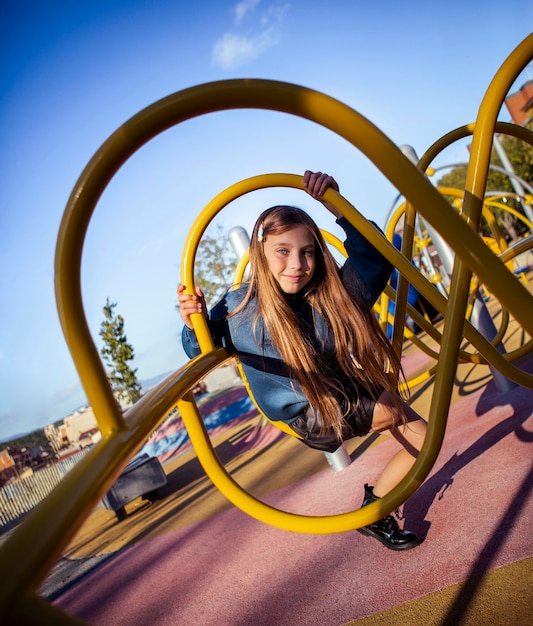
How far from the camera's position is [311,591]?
93.5 inches

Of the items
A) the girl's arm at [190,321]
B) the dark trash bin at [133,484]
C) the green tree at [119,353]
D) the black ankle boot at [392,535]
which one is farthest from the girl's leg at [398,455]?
the green tree at [119,353]

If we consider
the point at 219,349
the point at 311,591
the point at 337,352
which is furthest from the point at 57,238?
the point at 311,591

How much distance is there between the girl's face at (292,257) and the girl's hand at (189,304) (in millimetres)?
342

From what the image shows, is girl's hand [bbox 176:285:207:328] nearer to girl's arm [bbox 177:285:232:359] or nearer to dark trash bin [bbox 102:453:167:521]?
girl's arm [bbox 177:285:232:359]

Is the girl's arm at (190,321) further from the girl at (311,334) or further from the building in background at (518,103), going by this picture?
the building in background at (518,103)

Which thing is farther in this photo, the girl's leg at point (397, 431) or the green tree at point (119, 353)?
the green tree at point (119, 353)

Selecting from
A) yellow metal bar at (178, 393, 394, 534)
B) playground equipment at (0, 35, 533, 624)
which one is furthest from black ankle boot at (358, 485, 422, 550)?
playground equipment at (0, 35, 533, 624)

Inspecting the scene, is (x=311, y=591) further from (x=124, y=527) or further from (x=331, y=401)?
(x=124, y=527)

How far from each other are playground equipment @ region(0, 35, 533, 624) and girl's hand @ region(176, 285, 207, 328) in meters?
0.25

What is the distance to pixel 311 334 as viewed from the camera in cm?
216

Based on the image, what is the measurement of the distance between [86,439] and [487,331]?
2441 centimetres

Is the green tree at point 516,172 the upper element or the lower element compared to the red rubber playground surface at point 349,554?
upper

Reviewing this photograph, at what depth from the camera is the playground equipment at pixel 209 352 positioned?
2.56 ft

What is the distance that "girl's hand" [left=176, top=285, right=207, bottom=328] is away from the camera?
194 cm
